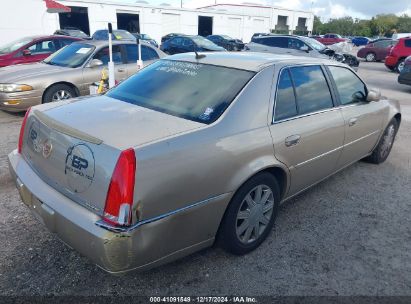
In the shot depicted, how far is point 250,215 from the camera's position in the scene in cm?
279

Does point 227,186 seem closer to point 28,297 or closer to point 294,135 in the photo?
point 294,135

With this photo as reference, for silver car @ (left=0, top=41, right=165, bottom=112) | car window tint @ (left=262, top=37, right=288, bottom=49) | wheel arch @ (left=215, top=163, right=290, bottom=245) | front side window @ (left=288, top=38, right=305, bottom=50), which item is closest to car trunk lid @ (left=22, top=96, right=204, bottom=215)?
wheel arch @ (left=215, top=163, right=290, bottom=245)

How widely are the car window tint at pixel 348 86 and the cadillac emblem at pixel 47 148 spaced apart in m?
2.94

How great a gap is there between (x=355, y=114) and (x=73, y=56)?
5757mm

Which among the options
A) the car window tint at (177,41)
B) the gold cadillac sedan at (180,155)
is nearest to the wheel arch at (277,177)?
the gold cadillac sedan at (180,155)

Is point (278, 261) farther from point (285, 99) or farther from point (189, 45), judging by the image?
point (189, 45)

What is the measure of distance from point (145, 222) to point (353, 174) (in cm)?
360

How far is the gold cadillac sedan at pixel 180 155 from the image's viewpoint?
2.02 m

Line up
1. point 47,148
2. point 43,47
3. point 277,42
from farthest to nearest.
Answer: point 277,42, point 43,47, point 47,148

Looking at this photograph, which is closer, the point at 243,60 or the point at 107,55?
the point at 243,60

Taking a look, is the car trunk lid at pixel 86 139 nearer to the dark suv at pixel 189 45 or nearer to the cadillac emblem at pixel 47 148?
the cadillac emblem at pixel 47 148

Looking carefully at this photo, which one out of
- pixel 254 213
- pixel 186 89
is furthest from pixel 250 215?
pixel 186 89

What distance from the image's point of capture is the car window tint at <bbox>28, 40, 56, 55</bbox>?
8.55 metres

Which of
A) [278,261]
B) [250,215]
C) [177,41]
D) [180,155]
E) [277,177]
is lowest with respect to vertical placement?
[278,261]
